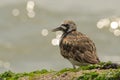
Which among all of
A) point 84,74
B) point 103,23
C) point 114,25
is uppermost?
point 103,23

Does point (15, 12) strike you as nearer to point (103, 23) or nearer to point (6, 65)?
point (103, 23)

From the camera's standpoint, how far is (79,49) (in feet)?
67.6

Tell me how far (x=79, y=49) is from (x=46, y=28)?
18.7 metres

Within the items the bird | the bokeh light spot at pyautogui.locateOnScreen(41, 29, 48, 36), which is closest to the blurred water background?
the bokeh light spot at pyautogui.locateOnScreen(41, 29, 48, 36)

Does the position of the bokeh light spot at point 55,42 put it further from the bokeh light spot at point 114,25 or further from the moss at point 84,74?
the moss at point 84,74

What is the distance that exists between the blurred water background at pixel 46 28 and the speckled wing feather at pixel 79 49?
11056 millimetres

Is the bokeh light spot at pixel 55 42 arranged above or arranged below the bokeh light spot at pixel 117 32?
below

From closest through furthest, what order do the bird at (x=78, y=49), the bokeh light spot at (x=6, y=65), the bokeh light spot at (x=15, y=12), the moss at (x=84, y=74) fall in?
1. the moss at (x=84, y=74)
2. the bird at (x=78, y=49)
3. the bokeh light spot at (x=6, y=65)
4. the bokeh light spot at (x=15, y=12)

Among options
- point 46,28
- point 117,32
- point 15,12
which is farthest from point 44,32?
point 15,12

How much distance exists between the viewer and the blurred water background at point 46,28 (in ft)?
113

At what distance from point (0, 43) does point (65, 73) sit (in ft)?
63.6

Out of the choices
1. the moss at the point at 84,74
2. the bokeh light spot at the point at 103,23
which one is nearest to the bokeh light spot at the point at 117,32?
the bokeh light spot at the point at 103,23

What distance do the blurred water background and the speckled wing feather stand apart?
1106 cm

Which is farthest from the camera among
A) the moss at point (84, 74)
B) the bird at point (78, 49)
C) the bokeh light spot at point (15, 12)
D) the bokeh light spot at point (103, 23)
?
the bokeh light spot at point (15, 12)
